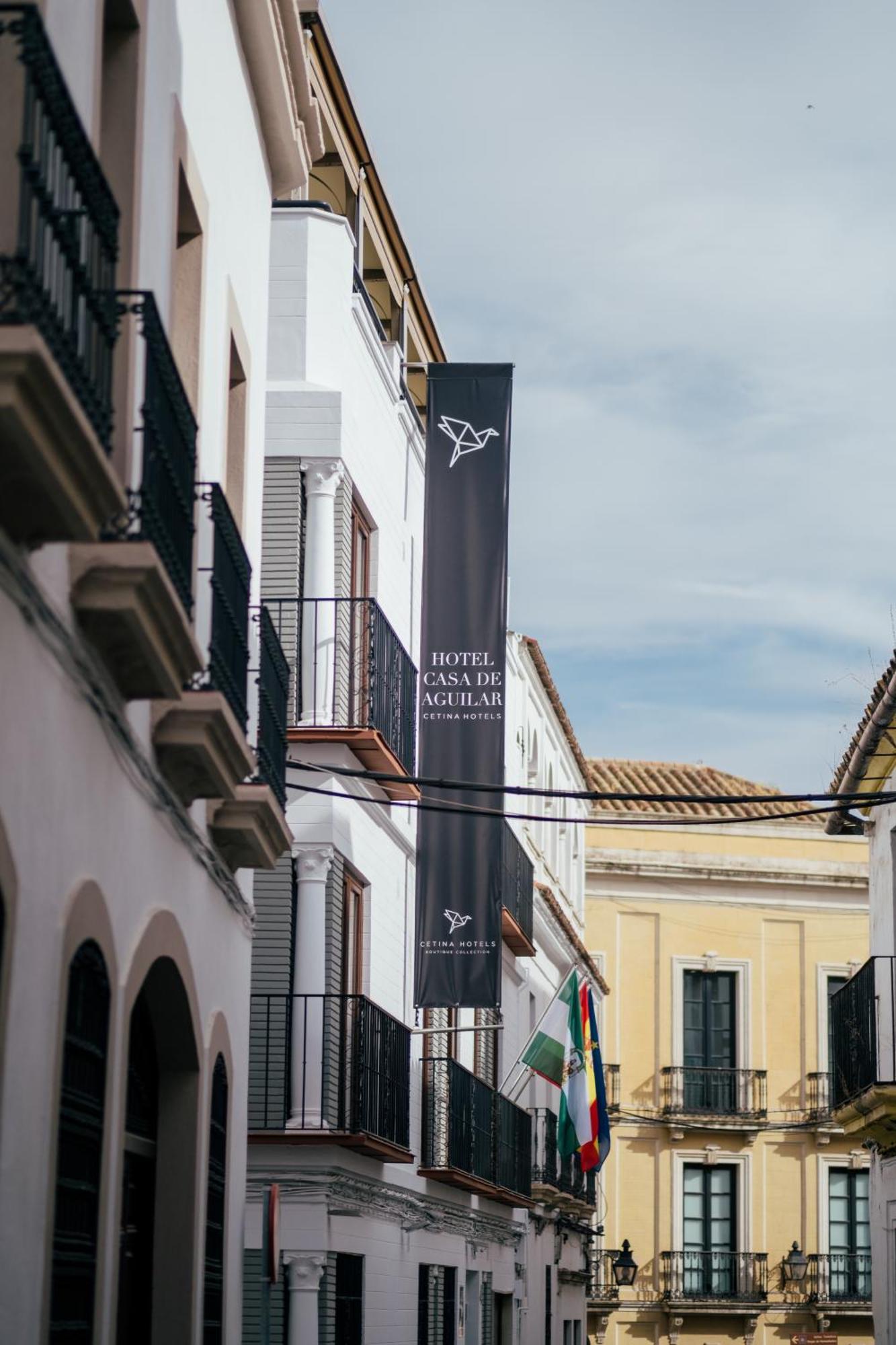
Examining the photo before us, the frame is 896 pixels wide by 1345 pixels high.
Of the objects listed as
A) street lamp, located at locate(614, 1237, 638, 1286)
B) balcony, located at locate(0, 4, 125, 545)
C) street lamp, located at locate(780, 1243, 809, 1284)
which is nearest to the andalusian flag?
street lamp, located at locate(614, 1237, 638, 1286)

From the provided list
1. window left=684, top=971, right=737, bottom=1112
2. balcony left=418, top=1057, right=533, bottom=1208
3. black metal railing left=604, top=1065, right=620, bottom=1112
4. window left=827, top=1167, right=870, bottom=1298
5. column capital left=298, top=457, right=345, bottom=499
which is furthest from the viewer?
window left=684, top=971, right=737, bottom=1112

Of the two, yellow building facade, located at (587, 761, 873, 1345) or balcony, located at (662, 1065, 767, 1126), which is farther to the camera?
balcony, located at (662, 1065, 767, 1126)

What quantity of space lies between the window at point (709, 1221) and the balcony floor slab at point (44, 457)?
122 feet

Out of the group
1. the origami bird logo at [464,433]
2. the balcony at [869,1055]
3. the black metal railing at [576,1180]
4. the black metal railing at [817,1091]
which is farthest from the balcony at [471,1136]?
the black metal railing at [817,1091]

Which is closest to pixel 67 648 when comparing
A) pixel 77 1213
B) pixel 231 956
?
pixel 77 1213

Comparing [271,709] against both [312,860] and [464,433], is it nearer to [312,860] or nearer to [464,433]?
[312,860]

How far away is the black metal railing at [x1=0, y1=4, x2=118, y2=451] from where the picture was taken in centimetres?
589

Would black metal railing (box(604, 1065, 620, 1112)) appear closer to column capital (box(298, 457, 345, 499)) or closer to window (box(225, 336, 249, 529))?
column capital (box(298, 457, 345, 499))

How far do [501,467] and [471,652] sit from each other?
1744 mm

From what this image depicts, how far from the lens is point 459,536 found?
20.3 metres

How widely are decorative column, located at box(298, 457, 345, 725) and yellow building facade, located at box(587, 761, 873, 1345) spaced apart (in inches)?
901

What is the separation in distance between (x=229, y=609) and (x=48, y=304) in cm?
418

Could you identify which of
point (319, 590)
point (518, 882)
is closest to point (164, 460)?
point (319, 590)

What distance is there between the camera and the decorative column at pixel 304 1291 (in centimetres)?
1680
